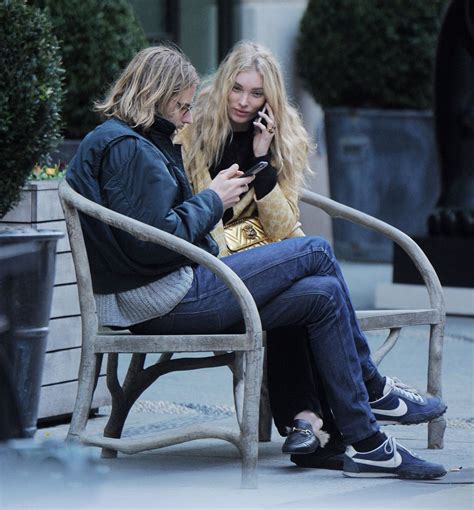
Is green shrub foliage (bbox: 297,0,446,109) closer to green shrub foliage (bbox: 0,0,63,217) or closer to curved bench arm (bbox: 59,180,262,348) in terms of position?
green shrub foliage (bbox: 0,0,63,217)

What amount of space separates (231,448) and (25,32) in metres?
1.68

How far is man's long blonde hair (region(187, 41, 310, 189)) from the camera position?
5000 millimetres

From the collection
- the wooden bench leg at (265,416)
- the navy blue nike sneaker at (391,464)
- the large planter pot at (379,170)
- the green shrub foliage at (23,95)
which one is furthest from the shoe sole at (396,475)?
the large planter pot at (379,170)

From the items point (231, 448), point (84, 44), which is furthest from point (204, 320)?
point (84, 44)

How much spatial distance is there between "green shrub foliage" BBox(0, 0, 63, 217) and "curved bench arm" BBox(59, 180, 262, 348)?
93 centimetres

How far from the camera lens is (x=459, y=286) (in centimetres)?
906

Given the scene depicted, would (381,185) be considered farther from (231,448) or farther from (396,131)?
(231,448)

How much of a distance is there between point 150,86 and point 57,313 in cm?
127

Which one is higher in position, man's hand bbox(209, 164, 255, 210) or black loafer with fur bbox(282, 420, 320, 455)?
man's hand bbox(209, 164, 255, 210)

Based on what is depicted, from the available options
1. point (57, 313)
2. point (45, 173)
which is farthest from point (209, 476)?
point (45, 173)

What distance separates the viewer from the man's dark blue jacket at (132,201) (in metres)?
4.38

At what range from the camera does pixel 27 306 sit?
433 centimetres

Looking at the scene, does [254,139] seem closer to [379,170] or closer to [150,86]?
[150,86]

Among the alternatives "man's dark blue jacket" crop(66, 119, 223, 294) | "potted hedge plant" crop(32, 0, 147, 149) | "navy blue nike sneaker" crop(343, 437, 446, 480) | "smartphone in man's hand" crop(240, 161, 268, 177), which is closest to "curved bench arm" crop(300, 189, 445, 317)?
"smartphone in man's hand" crop(240, 161, 268, 177)
